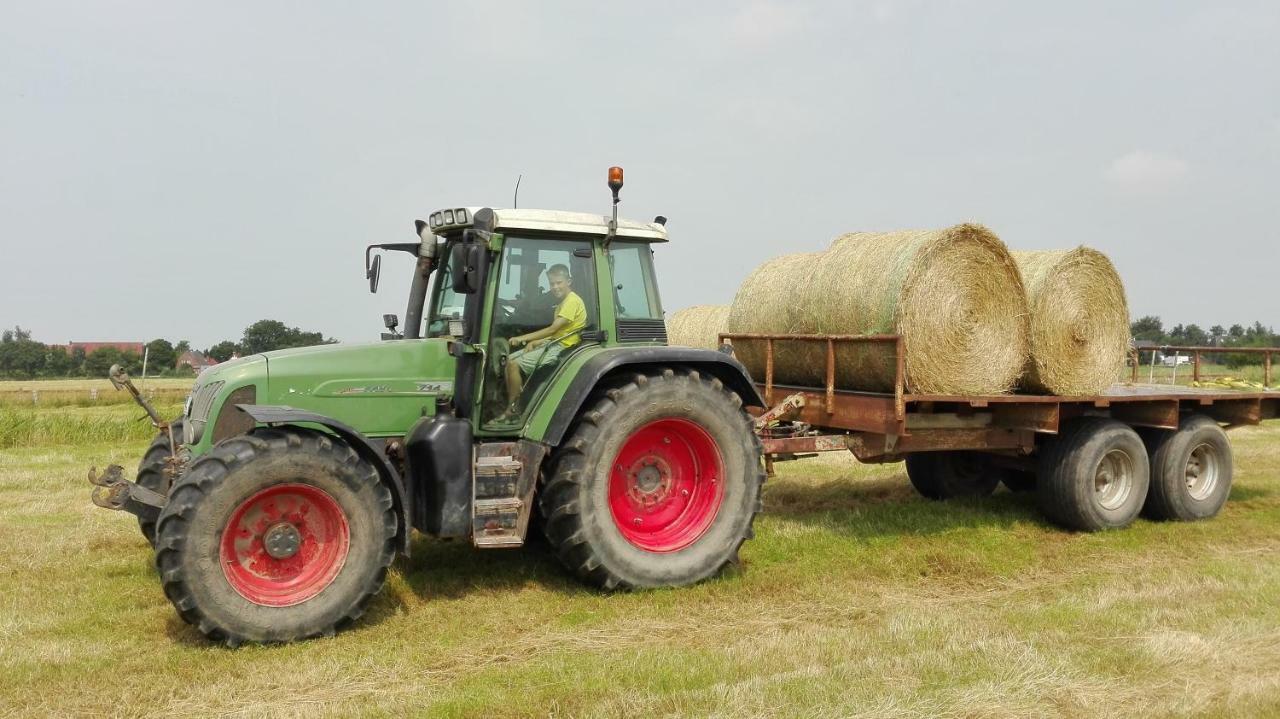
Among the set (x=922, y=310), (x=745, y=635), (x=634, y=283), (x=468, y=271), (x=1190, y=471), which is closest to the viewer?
(x=745, y=635)

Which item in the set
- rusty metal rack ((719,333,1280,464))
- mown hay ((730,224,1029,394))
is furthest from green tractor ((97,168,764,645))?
mown hay ((730,224,1029,394))

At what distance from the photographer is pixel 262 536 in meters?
4.74

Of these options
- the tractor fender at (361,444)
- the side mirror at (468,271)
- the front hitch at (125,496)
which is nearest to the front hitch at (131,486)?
the front hitch at (125,496)

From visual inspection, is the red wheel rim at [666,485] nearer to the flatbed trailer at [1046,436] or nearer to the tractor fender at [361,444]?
the flatbed trailer at [1046,436]

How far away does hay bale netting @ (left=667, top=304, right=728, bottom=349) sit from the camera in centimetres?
1566

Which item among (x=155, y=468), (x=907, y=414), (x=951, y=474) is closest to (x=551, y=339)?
(x=155, y=468)

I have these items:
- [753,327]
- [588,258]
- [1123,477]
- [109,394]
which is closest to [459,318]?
[588,258]

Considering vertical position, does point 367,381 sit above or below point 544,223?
below

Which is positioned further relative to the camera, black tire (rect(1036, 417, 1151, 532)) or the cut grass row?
the cut grass row

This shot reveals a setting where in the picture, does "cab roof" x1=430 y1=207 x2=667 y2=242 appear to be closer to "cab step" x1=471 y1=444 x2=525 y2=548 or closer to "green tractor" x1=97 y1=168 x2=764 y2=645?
"green tractor" x1=97 y1=168 x2=764 y2=645

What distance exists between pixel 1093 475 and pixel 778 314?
2.72 m

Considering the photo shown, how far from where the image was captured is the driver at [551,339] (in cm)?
561

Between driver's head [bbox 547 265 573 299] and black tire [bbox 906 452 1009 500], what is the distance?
4347 mm

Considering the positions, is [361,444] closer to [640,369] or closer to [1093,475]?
[640,369]
